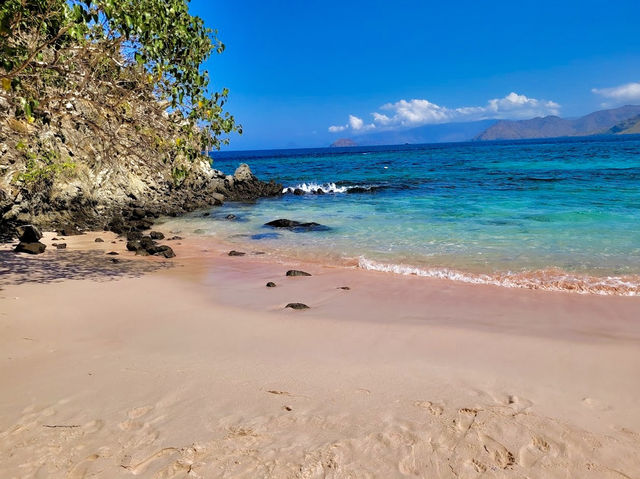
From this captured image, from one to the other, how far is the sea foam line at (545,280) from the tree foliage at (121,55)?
16.7ft

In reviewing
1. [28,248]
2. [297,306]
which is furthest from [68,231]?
[297,306]

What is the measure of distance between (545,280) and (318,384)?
19.9ft

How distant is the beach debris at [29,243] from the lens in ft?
34.9

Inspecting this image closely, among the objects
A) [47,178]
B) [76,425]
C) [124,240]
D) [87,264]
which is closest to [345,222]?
[124,240]

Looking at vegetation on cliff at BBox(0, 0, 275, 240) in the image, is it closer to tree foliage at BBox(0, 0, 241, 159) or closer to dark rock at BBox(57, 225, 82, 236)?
tree foliage at BBox(0, 0, 241, 159)

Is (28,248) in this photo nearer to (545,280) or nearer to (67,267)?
(67,267)

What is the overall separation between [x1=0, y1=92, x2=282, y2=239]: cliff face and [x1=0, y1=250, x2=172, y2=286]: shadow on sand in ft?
6.32

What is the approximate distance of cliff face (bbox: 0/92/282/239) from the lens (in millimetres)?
7848

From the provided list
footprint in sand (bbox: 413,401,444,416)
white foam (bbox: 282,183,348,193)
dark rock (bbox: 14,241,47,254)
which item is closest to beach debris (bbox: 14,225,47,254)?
dark rock (bbox: 14,241,47,254)

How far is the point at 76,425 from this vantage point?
360 cm

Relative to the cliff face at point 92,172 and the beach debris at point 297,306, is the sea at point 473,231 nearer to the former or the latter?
the cliff face at point 92,172

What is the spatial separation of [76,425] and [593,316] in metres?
6.75

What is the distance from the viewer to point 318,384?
4328 mm

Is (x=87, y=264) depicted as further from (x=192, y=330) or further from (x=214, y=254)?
(x=192, y=330)
